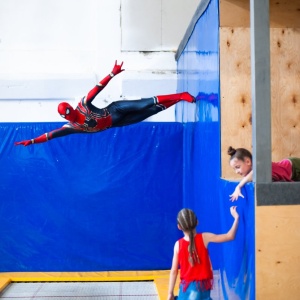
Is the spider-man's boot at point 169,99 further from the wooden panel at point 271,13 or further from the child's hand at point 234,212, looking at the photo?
the child's hand at point 234,212

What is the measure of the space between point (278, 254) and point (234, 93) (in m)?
1.51

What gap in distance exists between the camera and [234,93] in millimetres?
4582

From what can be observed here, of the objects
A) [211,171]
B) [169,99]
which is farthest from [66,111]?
[211,171]

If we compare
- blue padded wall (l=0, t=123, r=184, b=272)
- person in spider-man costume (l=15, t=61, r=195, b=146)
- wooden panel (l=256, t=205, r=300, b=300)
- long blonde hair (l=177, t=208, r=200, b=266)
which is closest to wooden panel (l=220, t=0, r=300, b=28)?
person in spider-man costume (l=15, t=61, r=195, b=146)

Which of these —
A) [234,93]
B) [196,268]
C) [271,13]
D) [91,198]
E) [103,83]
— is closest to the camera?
[196,268]

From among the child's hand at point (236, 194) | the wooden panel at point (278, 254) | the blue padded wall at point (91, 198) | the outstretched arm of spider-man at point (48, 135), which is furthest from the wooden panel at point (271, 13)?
the blue padded wall at point (91, 198)

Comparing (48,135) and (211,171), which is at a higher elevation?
(48,135)

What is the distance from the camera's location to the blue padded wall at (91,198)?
6.86m

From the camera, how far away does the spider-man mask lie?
548 cm

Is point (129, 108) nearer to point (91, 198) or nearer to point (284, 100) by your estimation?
point (91, 198)

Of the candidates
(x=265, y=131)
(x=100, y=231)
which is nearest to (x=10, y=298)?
(x=100, y=231)

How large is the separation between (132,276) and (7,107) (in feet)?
8.62

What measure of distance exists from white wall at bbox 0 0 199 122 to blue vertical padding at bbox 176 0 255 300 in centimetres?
116

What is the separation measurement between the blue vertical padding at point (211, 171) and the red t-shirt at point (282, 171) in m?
0.28
